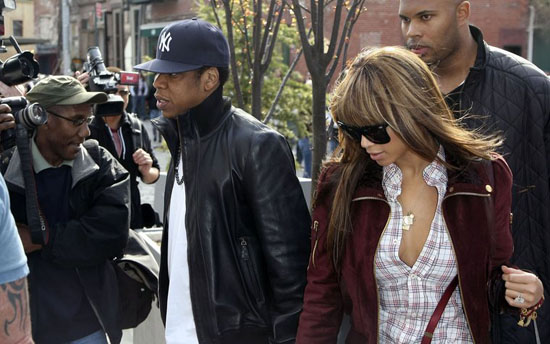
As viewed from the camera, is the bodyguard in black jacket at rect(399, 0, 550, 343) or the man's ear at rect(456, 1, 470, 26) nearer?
the bodyguard in black jacket at rect(399, 0, 550, 343)

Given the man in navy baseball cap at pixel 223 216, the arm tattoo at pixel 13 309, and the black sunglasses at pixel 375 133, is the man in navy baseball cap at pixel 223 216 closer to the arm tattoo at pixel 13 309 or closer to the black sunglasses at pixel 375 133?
the black sunglasses at pixel 375 133

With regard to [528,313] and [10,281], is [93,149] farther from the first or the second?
[528,313]

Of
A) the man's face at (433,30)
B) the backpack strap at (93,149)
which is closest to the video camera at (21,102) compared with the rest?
the backpack strap at (93,149)

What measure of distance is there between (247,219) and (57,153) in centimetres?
99

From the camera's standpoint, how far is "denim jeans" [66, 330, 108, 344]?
3.35 meters

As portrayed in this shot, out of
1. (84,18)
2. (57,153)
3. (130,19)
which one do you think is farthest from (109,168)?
(84,18)

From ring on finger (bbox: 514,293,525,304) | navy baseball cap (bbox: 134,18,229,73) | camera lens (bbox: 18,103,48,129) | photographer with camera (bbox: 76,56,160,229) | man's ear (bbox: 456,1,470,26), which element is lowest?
photographer with camera (bbox: 76,56,160,229)

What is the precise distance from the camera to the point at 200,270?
2986mm

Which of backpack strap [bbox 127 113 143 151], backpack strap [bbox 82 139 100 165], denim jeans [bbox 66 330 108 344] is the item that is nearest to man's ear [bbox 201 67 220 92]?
backpack strap [bbox 82 139 100 165]

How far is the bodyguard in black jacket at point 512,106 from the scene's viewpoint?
293cm

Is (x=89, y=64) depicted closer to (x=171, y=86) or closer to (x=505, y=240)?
(x=171, y=86)

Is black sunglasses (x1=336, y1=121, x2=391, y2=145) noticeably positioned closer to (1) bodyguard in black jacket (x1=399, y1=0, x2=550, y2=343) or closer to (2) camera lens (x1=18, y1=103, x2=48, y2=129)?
(1) bodyguard in black jacket (x1=399, y1=0, x2=550, y2=343)

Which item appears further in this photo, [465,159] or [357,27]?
[357,27]

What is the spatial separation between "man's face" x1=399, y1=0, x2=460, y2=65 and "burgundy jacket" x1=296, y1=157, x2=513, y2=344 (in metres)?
0.72
